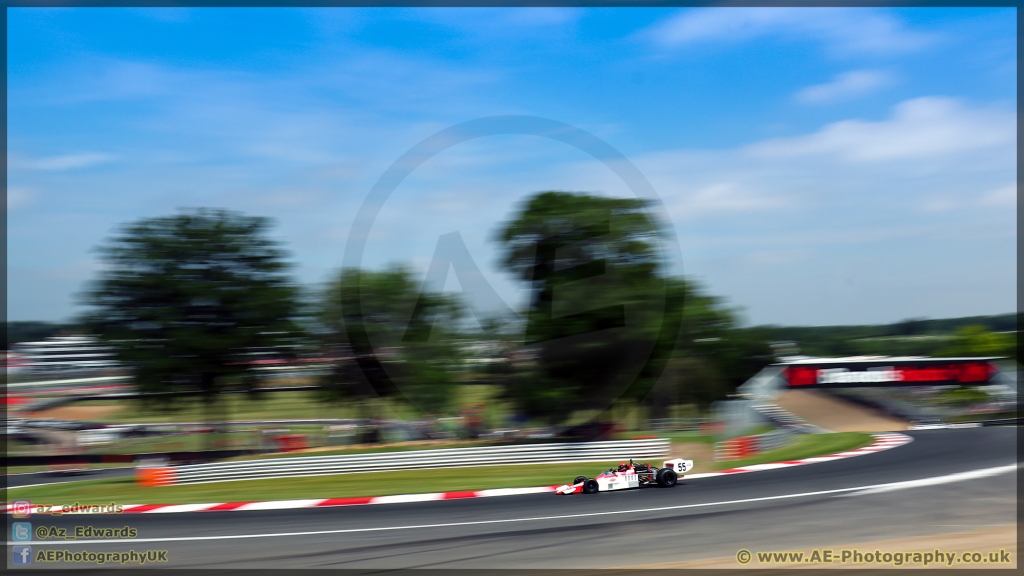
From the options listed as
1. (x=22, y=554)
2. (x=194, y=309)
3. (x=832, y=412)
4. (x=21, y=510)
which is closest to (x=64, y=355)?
(x=194, y=309)

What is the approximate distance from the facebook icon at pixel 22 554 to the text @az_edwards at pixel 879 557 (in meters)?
7.14

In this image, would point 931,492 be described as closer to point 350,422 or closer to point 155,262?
point 350,422

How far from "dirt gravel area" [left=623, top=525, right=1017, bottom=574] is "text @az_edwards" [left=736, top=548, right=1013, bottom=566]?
0.11 feet

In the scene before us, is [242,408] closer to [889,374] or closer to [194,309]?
[194,309]

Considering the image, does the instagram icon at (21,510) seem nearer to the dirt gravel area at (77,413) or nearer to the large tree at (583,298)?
the large tree at (583,298)

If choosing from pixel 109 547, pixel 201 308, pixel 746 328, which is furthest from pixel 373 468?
pixel 746 328

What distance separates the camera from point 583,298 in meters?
20.2

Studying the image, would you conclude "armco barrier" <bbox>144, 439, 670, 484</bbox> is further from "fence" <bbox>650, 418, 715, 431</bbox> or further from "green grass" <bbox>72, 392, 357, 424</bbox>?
"green grass" <bbox>72, 392, 357, 424</bbox>

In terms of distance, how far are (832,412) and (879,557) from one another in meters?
24.7

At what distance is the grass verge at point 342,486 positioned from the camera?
11625mm

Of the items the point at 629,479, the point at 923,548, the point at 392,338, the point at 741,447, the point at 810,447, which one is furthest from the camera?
the point at 392,338

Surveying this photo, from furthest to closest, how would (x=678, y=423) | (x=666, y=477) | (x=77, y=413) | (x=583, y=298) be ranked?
(x=77, y=413)
(x=678, y=423)
(x=583, y=298)
(x=666, y=477)

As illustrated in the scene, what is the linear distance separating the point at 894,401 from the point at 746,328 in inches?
310

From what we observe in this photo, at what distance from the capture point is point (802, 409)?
30594 mm
